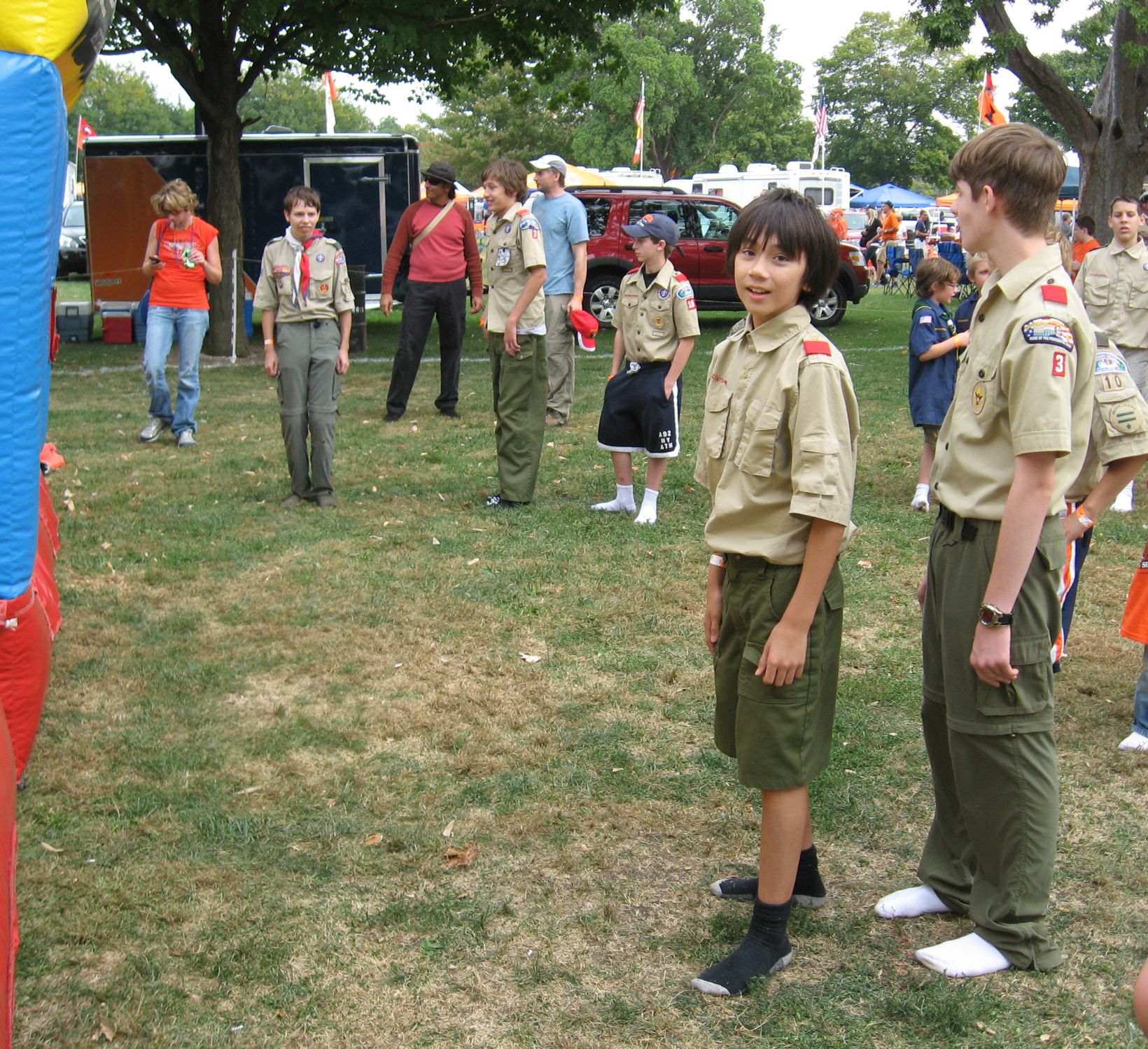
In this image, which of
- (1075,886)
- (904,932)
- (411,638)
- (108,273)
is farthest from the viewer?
(108,273)

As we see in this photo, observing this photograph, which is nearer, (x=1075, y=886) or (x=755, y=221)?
(x=755, y=221)

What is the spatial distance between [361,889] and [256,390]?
9738 millimetres

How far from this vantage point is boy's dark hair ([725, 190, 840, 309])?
A: 271cm

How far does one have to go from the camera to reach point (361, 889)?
3.32m

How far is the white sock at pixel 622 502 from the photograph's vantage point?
24.0 feet

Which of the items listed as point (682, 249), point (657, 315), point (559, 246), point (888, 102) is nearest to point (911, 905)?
point (657, 315)

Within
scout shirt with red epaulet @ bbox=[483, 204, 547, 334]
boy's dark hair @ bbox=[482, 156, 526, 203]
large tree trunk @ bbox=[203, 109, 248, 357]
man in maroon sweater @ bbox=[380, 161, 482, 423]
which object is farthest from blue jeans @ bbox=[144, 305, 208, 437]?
large tree trunk @ bbox=[203, 109, 248, 357]

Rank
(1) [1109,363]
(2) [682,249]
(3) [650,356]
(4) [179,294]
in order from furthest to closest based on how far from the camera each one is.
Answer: (2) [682,249] → (4) [179,294] → (3) [650,356] → (1) [1109,363]

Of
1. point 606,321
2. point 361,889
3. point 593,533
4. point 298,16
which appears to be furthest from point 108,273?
point 361,889

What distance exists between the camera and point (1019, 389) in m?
→ 2.57

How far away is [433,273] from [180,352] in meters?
2.20

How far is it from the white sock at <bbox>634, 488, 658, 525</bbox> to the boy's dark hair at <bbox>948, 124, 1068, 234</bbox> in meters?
4.51

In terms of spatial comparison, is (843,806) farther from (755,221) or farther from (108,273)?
(108,273)

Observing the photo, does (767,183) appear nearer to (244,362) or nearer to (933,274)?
(244,362)
